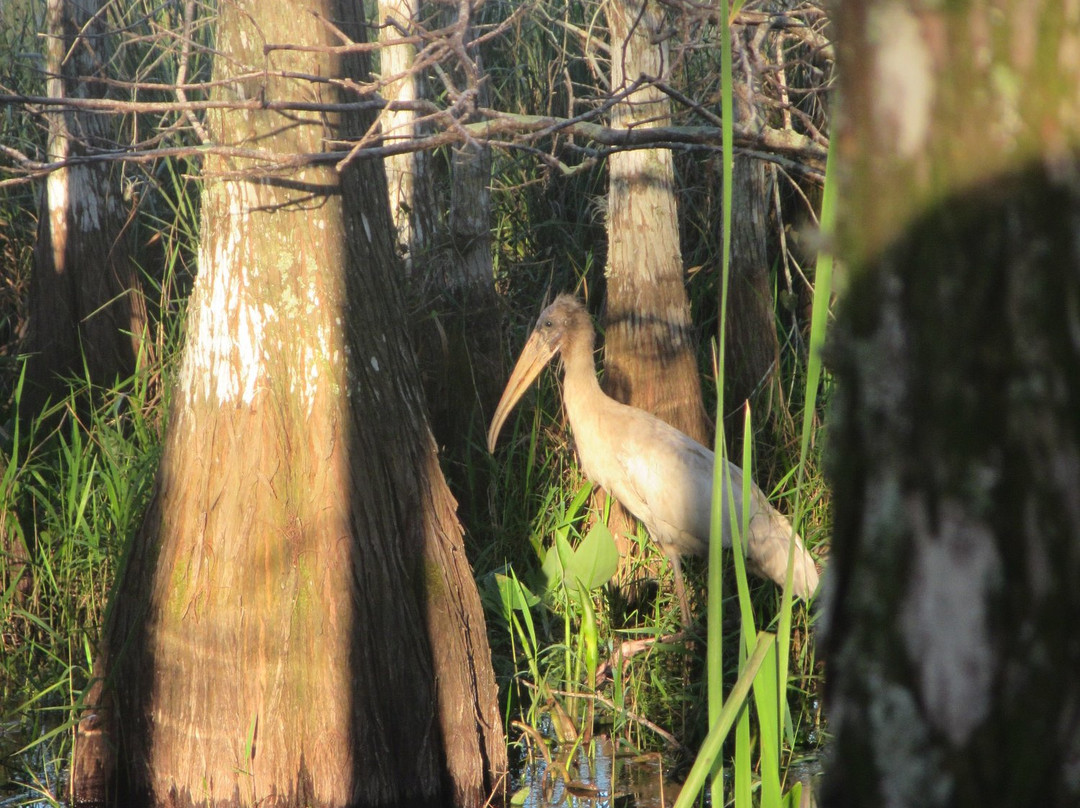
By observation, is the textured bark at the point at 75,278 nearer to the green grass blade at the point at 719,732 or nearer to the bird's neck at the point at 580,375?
the bird's neck at the point at 580,375

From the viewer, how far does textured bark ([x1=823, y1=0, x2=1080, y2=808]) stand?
683 millimetres

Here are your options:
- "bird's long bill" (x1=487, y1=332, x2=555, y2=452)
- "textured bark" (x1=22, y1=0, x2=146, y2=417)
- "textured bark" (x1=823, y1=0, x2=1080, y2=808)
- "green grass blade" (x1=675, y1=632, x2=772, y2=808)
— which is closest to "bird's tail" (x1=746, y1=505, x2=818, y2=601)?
"bird's long bill" (x1=487, y1=332, x2=555, y2=452)

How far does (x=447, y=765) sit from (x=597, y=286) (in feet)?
15.1

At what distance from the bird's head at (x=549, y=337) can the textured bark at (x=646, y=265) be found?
0.17 metres

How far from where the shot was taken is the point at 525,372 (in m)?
5.97

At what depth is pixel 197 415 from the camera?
3.68 m

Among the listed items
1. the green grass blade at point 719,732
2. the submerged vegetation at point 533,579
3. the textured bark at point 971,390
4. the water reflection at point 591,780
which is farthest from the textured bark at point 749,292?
the textured bark at point 971,390

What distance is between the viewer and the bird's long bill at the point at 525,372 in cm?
586

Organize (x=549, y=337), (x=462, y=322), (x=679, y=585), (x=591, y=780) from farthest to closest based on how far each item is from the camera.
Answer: (x=462, y=322) < (x=549, y=337) < (x=679, y=585) < (x=591, y=780)

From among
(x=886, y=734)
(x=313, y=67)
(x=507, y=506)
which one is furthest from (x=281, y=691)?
(x=886, y=734)

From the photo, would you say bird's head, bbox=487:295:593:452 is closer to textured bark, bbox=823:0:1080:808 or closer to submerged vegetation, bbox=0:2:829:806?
submerged vegetation, bbox=0:2:829:806

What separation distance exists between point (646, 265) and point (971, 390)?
509 centimetres

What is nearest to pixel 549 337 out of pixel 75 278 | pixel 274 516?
pixel 274 516

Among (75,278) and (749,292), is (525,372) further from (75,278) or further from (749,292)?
(75,278)
